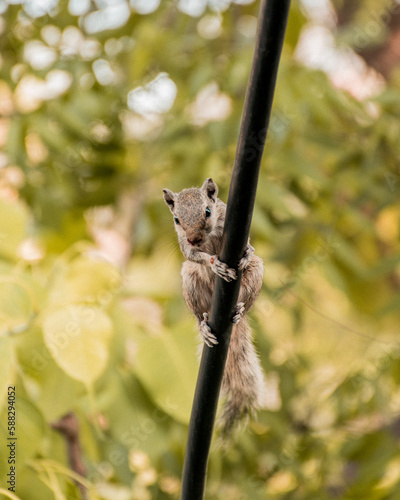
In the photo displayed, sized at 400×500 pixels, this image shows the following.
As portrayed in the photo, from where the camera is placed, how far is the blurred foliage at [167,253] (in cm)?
57

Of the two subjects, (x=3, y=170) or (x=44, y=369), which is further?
(x=3, y=170)

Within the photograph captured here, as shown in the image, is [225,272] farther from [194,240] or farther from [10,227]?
[10,227]

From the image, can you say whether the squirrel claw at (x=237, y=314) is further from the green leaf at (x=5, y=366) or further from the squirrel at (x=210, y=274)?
the green leaf at (x=5, y=366)

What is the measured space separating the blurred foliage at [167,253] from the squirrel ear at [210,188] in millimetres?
109

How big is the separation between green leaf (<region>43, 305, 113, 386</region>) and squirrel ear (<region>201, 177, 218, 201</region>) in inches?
6.5

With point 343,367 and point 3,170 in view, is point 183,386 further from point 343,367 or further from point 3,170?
point 3,170

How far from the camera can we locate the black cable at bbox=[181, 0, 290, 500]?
0.28 m

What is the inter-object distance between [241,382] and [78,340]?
5.7 inches

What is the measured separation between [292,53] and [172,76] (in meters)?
0.23

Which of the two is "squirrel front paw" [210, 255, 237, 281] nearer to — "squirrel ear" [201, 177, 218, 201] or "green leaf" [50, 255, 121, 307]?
"squirrel ear" [201, 177, 218, 201]

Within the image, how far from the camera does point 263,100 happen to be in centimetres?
29

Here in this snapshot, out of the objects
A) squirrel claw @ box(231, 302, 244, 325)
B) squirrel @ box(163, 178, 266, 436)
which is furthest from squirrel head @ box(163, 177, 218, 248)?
squirrel claw @ box(231, 302, 244, 325)

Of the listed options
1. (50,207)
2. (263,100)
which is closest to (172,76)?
(50,207)

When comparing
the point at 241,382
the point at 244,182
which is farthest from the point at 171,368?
the point at 244,182
